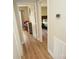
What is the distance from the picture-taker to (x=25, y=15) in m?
14.8

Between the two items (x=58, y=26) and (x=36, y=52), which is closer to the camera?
(x=58, y=26)

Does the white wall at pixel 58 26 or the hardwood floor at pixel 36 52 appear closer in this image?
the white wall at pixel 58 26

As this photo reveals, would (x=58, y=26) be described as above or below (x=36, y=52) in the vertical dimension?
above

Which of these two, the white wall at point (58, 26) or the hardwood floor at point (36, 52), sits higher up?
the white wall at point (58, 26)

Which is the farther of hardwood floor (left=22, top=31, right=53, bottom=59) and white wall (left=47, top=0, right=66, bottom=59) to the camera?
hardwood floor (left=22, top=31, right=53, bottom=59)

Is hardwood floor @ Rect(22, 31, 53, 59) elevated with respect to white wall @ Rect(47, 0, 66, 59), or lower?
lower
